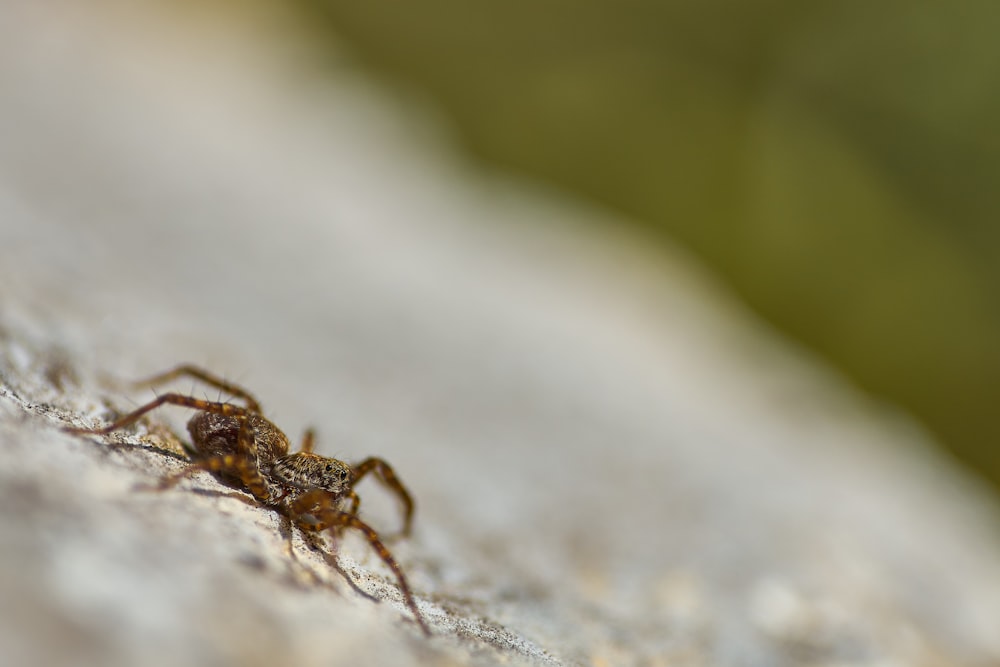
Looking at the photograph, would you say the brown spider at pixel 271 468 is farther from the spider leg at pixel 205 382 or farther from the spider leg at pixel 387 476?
the spider leg at pixel 205 382

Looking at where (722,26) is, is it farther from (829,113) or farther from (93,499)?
(93,499)

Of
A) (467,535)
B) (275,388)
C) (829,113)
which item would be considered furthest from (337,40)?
(467,535)

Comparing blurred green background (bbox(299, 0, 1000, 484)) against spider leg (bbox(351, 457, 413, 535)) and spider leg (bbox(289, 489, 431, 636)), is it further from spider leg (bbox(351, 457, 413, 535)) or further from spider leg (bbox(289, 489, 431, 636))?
spider leg (bbox(289, 489, 431, 636))

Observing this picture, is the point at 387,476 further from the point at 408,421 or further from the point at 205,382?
the point at 408,421

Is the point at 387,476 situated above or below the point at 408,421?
below

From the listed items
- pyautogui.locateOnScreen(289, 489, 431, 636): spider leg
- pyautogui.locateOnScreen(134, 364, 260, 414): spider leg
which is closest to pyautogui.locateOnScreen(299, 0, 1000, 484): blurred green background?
pyautogui.locateOnScreen(134, 364, 260, 414): spider leg

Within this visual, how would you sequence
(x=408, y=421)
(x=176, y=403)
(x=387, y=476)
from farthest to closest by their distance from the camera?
1. (x=408, y=421)
2. (x=387, y=476)
3. (x=176, y=403)

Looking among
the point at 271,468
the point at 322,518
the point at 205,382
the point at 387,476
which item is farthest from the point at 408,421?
the point at 322,518

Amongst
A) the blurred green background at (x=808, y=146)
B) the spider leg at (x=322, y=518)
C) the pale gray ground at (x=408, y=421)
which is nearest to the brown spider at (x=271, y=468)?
the spider leg at (x=322, y=518)
